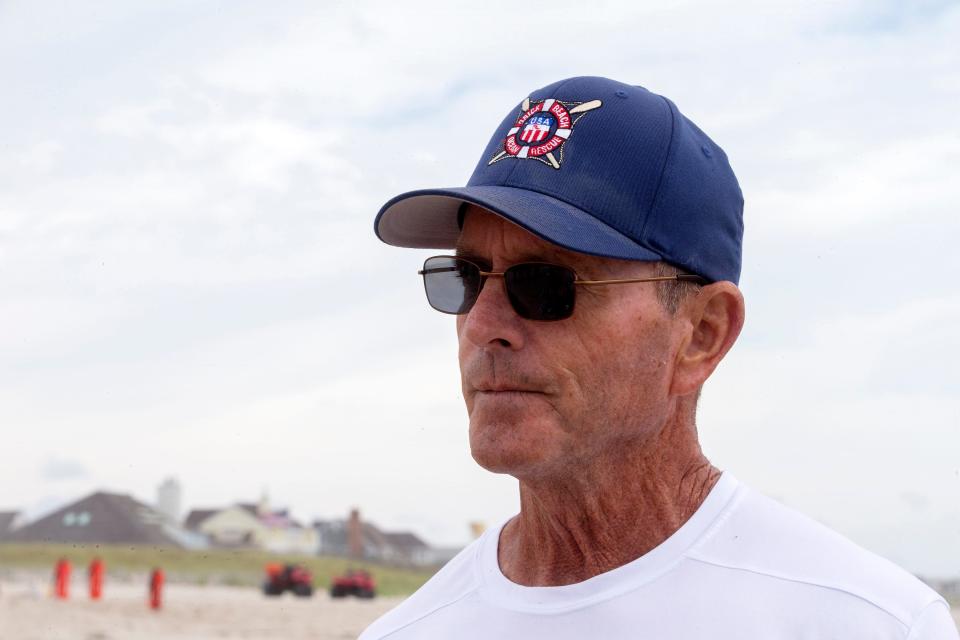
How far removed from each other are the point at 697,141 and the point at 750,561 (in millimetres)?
745

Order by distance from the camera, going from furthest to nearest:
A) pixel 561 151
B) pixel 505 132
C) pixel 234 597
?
pixel 234 597, pixel 505 132, pixel 561 151

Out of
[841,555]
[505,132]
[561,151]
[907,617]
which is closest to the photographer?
[907,617]

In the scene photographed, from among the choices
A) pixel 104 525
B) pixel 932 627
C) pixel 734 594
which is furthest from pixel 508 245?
pixel 104 525

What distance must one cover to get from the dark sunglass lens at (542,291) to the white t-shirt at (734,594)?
426mm

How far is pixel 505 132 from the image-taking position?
2.12 meters

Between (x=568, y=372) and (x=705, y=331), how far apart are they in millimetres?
301

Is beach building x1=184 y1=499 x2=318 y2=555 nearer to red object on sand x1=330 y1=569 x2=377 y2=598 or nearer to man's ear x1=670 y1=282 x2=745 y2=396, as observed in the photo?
red object on sand x1=330 y1=569 x2=377 y2=598

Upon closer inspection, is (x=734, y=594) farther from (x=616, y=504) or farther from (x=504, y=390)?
Result: (x=504, y=390)

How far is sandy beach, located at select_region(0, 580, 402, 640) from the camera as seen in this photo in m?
15.6

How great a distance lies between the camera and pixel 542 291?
1895 millimetres

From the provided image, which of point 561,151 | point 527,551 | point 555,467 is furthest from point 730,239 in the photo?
point 527,551

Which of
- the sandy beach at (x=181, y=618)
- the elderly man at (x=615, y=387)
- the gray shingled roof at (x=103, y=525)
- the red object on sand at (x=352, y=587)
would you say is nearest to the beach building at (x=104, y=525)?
the gray shingled roof at (x=103, y=525)

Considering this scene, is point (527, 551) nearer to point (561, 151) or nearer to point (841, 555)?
point (841, 555)

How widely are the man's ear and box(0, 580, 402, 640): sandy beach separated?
14.4 meters
